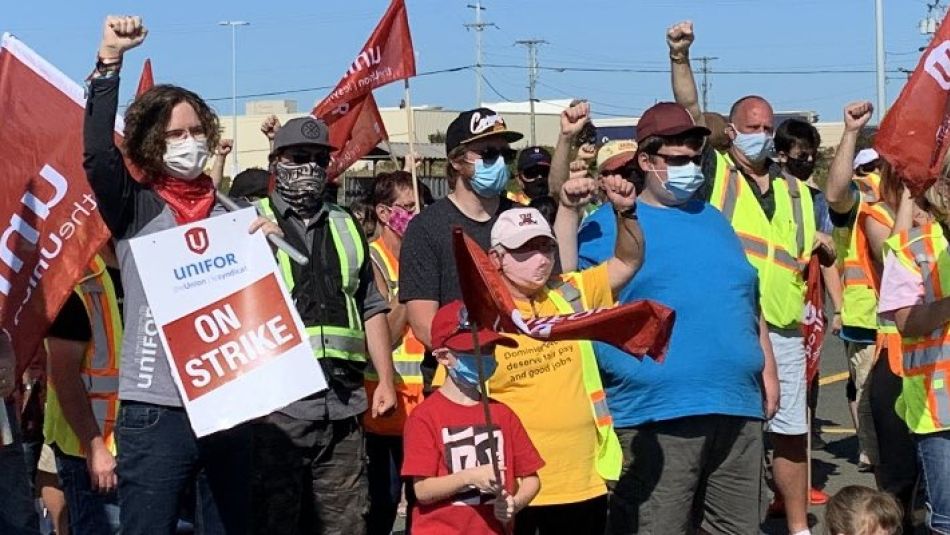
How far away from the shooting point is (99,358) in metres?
5.84

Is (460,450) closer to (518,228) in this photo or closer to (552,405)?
(552,405)

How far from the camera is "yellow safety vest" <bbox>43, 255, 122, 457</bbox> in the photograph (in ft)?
18.9

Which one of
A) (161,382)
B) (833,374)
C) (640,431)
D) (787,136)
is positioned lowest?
(833,374)

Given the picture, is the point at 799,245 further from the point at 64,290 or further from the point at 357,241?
the point at 64,290

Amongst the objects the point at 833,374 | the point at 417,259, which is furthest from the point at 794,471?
the point at 833,374

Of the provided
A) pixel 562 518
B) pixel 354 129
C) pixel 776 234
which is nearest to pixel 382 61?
pixel 354 129

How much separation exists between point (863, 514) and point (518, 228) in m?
1.53

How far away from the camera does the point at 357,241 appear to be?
6.04 metres

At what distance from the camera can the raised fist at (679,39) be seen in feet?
21.1

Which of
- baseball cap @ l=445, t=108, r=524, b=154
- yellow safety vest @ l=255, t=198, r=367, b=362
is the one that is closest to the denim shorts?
baseball cap @ l=445, t=108, r=524, b=154

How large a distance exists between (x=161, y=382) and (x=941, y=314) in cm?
261

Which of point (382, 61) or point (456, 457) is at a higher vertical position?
point (382, 61)

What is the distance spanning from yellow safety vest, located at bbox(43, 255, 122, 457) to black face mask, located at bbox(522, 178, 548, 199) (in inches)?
115

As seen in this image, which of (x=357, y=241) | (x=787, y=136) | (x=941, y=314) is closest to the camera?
(x=941, y=314)
